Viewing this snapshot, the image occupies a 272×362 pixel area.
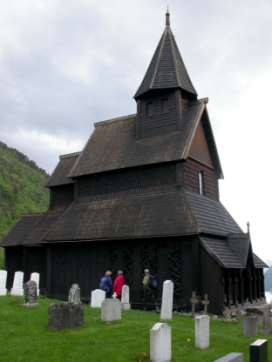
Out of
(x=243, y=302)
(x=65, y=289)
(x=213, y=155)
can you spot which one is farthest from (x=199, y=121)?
(x=65, y=289)

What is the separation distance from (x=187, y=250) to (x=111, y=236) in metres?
3.95

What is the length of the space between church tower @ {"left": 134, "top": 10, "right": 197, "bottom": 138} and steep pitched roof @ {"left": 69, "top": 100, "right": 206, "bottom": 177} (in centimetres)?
53

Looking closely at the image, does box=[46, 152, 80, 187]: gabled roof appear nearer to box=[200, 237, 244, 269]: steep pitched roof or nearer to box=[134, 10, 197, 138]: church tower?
box=[134, 10, 197, 138]: church tower

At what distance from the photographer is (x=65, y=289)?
24047mm

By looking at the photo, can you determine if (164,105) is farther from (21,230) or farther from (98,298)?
(21,230)

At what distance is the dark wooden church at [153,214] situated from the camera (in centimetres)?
2045

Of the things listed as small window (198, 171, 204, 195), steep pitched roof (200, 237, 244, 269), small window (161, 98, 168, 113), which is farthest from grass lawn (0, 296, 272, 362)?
small window (161, 98, 168, 113)

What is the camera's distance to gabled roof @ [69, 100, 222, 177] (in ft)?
77.9

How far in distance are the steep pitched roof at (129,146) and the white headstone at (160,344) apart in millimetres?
13122

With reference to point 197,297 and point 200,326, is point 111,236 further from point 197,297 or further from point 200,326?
point 200,326

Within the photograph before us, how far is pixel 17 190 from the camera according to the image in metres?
70.9

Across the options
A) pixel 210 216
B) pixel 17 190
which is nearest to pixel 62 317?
pixel 210 216

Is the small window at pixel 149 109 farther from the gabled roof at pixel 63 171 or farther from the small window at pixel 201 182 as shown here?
the gabled roof at pixel 63 171

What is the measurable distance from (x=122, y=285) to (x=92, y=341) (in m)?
8.41
